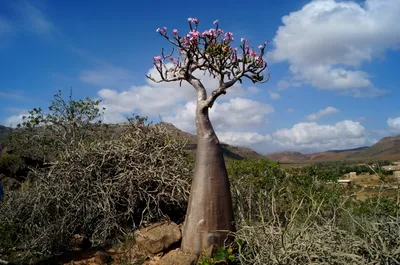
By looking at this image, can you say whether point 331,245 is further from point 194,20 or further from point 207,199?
point 194,20

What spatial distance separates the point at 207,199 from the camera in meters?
4.18

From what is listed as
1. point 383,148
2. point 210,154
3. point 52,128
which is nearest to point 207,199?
point 210,154

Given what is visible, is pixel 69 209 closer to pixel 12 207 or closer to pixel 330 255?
pixel 12 207

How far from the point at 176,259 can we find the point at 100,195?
1.77 metres

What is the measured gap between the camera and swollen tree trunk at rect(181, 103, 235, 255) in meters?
4.15

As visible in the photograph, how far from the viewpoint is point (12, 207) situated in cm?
539

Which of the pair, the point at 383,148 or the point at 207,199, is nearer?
the point at 207,199

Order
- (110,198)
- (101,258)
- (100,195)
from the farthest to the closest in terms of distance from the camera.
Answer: (100,195), (110,198), (101,258)

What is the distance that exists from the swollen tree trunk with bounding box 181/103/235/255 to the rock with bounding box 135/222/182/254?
0.37m

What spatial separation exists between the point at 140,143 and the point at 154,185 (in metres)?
0.69

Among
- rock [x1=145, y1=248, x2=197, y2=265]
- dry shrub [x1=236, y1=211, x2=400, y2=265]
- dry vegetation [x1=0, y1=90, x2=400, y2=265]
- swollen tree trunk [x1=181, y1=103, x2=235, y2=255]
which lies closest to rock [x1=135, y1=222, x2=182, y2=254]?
rock [x1=145, y1=248, x2=197, y2=265]

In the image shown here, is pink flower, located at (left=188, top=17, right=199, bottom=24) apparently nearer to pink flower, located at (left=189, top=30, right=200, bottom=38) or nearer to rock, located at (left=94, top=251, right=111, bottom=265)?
pink flower, located at (left=189, top=30, right=200, bottom=38)

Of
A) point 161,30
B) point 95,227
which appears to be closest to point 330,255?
point 161,30

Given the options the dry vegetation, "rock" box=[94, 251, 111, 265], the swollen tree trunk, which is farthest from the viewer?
the dry vegetation
